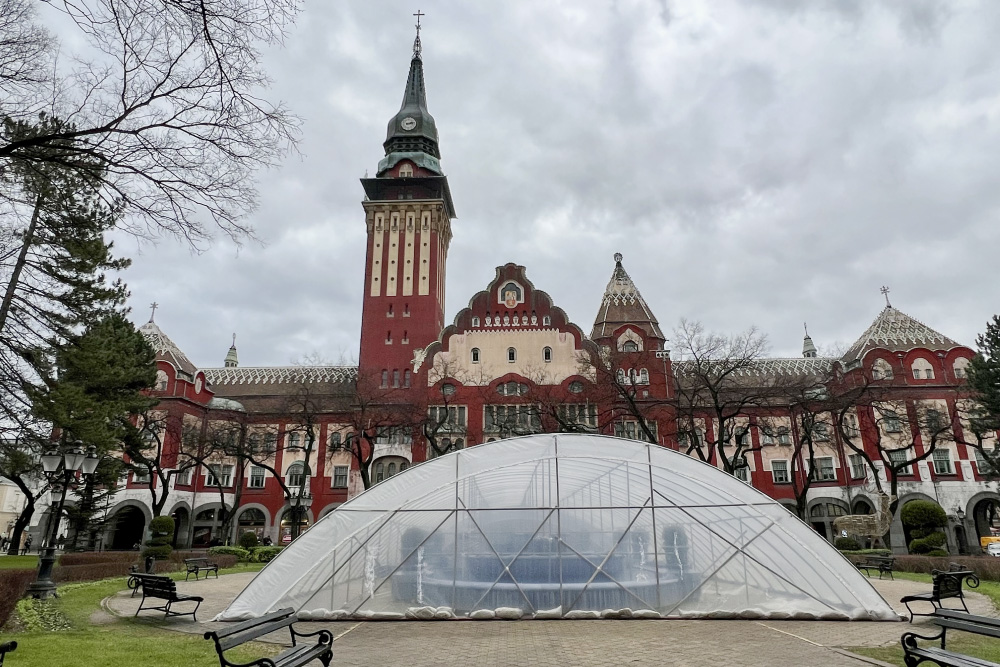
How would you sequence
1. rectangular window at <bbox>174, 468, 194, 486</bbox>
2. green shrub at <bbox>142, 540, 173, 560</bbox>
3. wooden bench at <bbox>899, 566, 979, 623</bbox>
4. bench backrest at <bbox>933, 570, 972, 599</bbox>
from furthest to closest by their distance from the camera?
rectangular window at <bbox>174, 468, 194, 486</bbox>, green shrub at <bbox>142, 540, 173, 560</bbox>, bench backrest at <bbox>933, 570, 972, 599</bbox>, wooden bench at <bbox>899, 566, 979, 623</bbox>

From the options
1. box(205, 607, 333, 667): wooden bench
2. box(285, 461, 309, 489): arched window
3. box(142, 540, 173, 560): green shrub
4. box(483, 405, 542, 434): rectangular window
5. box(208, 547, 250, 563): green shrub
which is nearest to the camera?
box(205, 607, 333, 667): wooden bench

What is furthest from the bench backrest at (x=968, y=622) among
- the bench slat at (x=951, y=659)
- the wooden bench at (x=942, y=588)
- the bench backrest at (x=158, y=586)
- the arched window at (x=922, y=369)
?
the arched window at (x=922, y=369)

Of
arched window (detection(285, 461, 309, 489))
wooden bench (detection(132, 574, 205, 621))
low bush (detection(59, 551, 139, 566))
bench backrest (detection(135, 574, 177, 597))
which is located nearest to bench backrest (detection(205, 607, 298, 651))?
wooden bench (detection(132, 574, 205, 621))

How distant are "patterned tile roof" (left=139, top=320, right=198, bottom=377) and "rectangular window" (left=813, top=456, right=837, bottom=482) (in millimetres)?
45441

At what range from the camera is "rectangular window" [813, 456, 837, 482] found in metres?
40.3

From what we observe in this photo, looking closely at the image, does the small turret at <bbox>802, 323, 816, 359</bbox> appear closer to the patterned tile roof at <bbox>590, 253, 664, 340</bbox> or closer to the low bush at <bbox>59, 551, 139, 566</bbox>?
the patterned tile roof at <bbox>590, 253, 664, 340</bbox>

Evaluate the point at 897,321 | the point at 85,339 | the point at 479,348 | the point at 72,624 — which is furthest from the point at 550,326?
the point at 72,624

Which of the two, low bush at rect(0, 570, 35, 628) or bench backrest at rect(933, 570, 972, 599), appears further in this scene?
bench backrest at rect(933, 570, 972, 599)

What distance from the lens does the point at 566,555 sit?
40.8 ft

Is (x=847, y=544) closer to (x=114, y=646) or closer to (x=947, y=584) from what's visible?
(x=947, y=584)

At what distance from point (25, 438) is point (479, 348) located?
93.3ft

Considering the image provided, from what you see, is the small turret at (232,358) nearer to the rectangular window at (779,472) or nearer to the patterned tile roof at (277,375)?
the patterned tile roof at (277,375)

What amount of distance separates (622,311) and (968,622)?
39.4m

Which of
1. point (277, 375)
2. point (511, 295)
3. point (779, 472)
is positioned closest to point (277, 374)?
point (277, 375)
